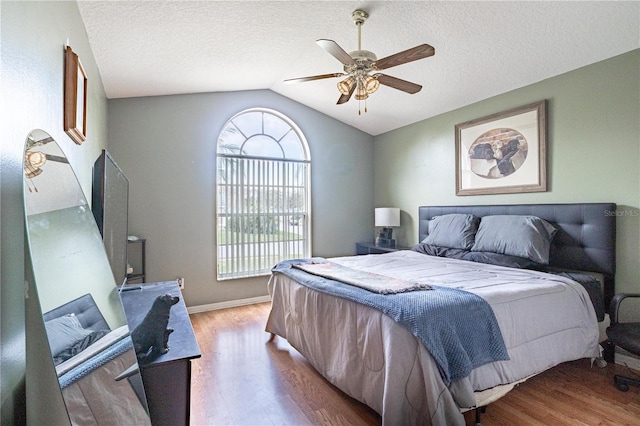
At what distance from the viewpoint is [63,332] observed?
34.3 inches

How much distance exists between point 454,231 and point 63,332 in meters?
3.41

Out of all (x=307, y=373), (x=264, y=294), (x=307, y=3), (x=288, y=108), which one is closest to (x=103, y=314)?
(x=307, y=373)

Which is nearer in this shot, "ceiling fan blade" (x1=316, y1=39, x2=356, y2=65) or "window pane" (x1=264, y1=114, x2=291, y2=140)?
"ceiling fan blade" (x1=316, y1=39, x2=356, y2=65)

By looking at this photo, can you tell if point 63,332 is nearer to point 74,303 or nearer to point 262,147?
point 74,303

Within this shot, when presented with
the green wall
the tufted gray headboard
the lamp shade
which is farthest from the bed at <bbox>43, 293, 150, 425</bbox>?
the lamp shade

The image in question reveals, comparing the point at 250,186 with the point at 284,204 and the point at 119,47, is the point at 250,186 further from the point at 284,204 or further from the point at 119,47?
the point at 119,47

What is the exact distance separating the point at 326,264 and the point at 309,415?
126cm

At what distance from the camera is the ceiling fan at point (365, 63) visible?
6.77ft

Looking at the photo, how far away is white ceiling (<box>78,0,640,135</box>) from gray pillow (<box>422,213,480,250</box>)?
139cm

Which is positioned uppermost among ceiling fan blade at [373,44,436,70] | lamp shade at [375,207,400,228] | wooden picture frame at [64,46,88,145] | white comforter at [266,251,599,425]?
ceiling fan blade at [373,44,436,70]

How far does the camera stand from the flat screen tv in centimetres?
167

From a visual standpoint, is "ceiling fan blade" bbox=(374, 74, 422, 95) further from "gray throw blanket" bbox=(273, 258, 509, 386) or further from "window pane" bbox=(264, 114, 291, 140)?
"window pane" bbox=(264, 114, 291, 140)

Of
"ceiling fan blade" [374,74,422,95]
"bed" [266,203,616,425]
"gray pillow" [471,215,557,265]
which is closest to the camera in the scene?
"bed" [266,203,616,425]

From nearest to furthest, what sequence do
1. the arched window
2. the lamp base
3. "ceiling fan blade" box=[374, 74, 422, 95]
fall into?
1. "ceiling fan blade" box=[374, 74, 422, 95]
2. the arched window
3. the lamp base
